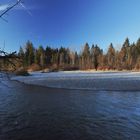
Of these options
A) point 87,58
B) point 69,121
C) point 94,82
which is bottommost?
point 69,121

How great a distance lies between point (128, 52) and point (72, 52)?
116 feet

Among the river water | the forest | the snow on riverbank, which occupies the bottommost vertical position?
the river water

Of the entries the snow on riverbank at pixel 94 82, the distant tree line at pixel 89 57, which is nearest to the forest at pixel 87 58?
the distant tree line at pixel 89 57

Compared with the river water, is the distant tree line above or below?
above

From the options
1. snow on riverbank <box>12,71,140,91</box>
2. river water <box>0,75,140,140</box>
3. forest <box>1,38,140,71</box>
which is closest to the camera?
river water <box>0,75,140,140</box>

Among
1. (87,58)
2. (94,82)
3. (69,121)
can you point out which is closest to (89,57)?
(87,58)

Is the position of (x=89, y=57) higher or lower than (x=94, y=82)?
higher

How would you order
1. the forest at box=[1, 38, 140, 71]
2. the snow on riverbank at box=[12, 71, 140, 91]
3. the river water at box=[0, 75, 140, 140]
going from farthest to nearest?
1. the forest at box=[1, 38, 140, 71]
2. the snow on riverbank at box=[12, 71, 140, 91]
3. the river water at box=[0, 75, 140, 140]

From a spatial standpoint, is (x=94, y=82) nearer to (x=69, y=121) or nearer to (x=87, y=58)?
(x=69, y=121)

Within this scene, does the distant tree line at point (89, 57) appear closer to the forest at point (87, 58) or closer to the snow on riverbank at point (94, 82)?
the forest at point (87, 58)

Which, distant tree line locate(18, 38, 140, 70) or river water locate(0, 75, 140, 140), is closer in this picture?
river water locate(0, 75, 140, 140)

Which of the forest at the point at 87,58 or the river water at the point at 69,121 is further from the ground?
the forest at the point at 87,58

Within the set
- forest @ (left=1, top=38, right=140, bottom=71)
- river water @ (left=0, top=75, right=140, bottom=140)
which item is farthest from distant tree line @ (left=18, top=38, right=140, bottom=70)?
river water @ (left=0, top=75, right=140, bottom=140)

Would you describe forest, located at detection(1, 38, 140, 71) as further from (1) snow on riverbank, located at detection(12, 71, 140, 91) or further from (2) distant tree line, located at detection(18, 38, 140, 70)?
(1) snow on riverbank, located at detection(12, 71, 140, 91)
